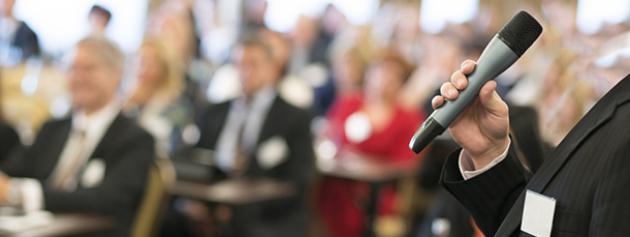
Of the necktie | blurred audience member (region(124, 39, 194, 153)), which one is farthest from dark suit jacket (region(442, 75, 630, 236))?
blurred audience member (region(124, 39, 194, 153))

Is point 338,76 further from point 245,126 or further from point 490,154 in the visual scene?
point 490,154

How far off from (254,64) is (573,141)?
384 centimetres

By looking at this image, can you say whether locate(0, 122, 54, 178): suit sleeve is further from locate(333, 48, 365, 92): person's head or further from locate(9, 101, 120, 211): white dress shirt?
locate(333, 48, 365, 92): person's head

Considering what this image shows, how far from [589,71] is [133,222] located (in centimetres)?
202

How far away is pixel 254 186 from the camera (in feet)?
15.1

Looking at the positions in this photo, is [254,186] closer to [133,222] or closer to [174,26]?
[133,222]

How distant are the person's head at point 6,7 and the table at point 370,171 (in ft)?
11.5

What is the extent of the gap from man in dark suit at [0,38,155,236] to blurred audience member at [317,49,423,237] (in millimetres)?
2304

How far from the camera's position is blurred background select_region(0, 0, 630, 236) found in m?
3.00

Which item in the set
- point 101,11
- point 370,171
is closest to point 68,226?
point 370,171

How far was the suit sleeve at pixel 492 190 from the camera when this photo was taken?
4.86 feet

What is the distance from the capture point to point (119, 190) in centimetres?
338

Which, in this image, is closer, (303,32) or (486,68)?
(486,68)

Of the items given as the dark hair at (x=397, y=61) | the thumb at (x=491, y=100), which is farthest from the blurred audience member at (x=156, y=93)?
the thumb at (x=491, y=100)
